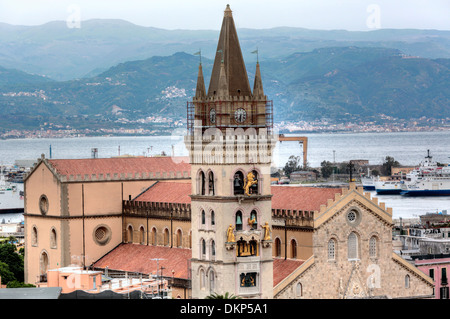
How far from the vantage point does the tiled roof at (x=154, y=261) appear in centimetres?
7356

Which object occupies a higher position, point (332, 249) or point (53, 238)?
point (332, 249)

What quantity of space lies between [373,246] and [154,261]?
16.5 m

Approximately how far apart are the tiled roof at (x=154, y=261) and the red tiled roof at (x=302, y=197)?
3.50 meters

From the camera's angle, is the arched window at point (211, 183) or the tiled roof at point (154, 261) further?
the tiled roof at point (154, 261)

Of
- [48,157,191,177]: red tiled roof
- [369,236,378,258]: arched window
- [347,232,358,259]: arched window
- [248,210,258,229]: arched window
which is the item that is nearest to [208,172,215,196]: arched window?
[248,210,258,229]: arched window

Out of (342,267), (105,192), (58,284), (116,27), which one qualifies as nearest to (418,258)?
(342,267)

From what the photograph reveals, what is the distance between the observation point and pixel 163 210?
281ft

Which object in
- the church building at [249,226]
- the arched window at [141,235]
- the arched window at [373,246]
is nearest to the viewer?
the church building at [249,226]

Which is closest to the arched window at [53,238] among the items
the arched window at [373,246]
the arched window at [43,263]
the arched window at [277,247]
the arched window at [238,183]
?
the arched window at [43,263]

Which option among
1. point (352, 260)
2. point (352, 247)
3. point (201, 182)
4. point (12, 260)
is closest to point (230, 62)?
point (201, 182)

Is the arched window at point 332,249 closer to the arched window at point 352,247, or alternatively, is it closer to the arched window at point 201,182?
the arched window at point 352,247

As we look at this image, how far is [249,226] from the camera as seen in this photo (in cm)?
7019

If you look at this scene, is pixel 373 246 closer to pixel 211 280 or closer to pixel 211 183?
pixel 211 280
